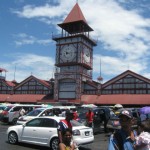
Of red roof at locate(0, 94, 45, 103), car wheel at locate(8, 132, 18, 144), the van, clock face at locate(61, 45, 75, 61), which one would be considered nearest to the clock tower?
clock face at locate(61, 45, 75, 61)

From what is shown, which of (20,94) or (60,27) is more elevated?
(60,27)

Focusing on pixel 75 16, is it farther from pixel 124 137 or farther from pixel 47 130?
pixel 124 137

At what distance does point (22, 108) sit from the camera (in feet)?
93.0

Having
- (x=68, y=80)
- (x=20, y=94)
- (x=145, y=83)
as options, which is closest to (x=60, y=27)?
(x=68, y=80)

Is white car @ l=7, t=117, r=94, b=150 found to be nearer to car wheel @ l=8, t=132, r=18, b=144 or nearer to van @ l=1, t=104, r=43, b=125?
car wheel @ l=8, t=132, r=18, b=144

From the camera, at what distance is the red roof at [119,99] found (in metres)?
47.0

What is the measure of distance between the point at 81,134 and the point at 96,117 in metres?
8.89

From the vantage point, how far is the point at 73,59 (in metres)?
54.2

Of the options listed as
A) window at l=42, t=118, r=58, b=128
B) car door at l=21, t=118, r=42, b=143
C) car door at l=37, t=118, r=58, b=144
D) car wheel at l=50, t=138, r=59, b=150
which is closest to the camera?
car wheel at l=50, t=138, r=59, b=150

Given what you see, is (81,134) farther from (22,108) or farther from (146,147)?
(22,108)

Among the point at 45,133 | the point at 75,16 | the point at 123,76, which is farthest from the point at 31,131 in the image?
the point at 75,16

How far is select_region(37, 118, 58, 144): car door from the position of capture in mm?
12336

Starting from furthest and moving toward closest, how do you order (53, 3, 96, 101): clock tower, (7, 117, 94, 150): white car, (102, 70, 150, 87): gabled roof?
(53, 3, 96, 101): clock tower → (102, 70, 150, 87): gabled roof → (7, 117, 94, 150): white car

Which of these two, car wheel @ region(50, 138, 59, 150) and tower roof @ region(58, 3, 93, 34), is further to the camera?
tower roof @ region(58, 3, 93, 34)
